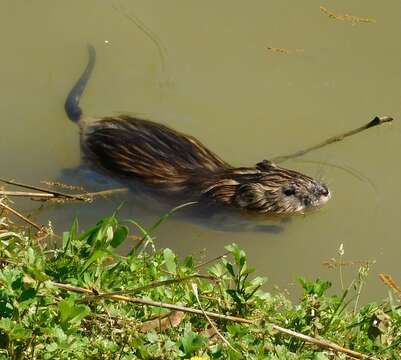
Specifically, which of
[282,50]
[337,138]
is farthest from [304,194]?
[282,50]

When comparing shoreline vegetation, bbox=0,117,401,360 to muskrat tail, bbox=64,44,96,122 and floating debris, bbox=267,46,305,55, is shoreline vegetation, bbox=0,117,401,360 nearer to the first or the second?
muskrat tail, bbox=64,44,96,122

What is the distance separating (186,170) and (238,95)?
81 centimetres

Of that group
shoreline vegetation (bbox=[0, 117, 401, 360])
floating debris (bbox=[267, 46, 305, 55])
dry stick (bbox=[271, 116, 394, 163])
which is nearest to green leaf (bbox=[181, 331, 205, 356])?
shoreline vegetation (bbox=[0, 117, 401, 360])

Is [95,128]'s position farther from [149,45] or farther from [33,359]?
[33,359]

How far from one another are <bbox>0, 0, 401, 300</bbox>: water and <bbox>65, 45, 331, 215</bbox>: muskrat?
14 centimetres

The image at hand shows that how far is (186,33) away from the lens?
5227 mm

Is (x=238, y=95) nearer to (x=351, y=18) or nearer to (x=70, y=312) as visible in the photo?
(x=351, y=18)

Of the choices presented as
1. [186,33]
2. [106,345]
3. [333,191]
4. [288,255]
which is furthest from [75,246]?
[186,33]

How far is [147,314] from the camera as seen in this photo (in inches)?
107

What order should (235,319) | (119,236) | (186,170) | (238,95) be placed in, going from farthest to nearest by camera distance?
(238,95)
(186,170)
(119,236)
(235,319)

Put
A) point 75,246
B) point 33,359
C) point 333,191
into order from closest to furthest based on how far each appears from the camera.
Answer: point 33,359
point 75,246
point 333,191

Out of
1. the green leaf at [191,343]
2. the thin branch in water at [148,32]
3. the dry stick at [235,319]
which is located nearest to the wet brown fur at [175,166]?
the thin branch in water at [148,32]

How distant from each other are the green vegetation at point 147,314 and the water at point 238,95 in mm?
1146

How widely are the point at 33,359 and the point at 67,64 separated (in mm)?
2887
